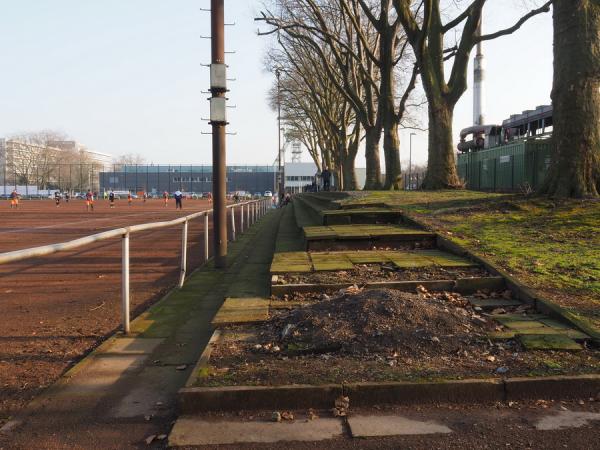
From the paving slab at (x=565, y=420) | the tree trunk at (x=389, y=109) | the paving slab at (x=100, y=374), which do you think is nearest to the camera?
the paving slab at (x=565, y=420)

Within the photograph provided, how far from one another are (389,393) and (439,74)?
14678 millimetres

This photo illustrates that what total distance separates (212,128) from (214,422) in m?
6.85

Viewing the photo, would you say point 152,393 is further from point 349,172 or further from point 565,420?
point 349,172

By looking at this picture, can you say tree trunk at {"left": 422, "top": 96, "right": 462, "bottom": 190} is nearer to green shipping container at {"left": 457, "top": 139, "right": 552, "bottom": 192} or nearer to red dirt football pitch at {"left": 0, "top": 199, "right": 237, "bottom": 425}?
green shipping container at {"left": 457, "top": 139, "right": 552, "bottom": 192}

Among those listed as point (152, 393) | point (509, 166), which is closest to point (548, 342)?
point (152, 393)

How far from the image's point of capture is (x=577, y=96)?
9.00 metres

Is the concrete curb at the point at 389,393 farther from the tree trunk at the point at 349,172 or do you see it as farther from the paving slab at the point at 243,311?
the tree trunk at the point at 349,172

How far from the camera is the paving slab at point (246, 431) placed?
312 centimetres

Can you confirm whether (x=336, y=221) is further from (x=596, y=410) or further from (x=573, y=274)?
(x=596, y=410)

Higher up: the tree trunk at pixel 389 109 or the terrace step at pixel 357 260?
the tree trunk at pixel 389 109

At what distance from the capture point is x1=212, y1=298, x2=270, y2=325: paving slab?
5.13m

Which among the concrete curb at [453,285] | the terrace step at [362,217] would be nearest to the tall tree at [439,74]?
the terrace step at [362,217]

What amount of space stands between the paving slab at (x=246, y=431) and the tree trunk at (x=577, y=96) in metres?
7.77

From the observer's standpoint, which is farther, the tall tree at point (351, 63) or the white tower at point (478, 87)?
the white tower at point (478, 87)
